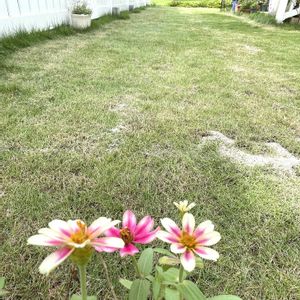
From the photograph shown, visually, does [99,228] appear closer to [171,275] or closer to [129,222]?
[129,222]

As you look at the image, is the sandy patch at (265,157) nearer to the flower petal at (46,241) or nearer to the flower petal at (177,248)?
the flower petal at (177,248)

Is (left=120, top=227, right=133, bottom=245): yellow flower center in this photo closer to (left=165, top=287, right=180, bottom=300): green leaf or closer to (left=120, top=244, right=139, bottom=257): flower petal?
(left=120, top=244, right=139, bottom=257): flower petal

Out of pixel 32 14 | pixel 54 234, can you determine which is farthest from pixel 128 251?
pixel 32 14

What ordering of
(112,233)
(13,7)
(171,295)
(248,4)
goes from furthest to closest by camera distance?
(248,4), (13,7), (171,295), (112,233)

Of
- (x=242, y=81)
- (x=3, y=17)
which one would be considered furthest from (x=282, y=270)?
(x=3, y=17)

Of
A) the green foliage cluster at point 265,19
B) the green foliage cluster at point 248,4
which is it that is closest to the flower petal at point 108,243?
the green foliage cluster at point 265,19

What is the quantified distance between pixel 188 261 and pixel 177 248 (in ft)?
0.10

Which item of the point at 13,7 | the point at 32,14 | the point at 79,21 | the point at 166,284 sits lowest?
the point at 79,21

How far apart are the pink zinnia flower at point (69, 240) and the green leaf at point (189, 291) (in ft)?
0.62

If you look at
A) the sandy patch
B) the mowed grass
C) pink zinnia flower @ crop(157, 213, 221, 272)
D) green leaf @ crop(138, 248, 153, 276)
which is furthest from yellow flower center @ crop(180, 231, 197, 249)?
the sandy patch

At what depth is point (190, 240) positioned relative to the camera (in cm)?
56

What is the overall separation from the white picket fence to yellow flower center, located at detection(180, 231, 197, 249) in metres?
4.43

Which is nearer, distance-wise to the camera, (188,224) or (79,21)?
(188,224)

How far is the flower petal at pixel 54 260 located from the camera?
0.43m
